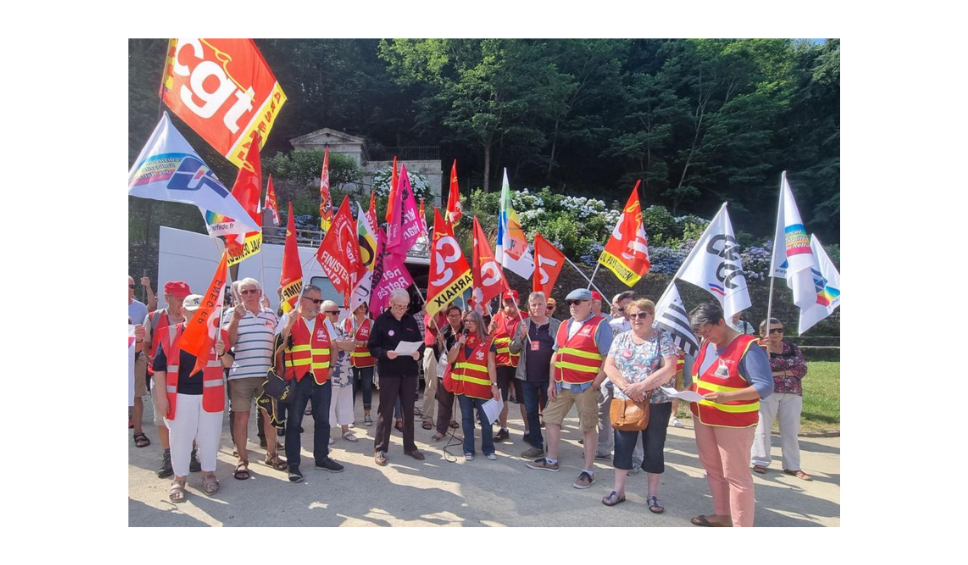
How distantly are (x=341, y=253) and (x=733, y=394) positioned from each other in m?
5.17

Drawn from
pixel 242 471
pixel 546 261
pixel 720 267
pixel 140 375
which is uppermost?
pixel 546 261

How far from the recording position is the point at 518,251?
800 cm

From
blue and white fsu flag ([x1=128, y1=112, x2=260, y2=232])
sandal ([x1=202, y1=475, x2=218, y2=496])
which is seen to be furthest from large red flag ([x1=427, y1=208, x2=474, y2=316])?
sandal ([x1=202, y1=475, x2=218, y2=496])

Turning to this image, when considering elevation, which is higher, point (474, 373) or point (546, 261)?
point (546, 261)

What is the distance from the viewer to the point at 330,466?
17.9ft

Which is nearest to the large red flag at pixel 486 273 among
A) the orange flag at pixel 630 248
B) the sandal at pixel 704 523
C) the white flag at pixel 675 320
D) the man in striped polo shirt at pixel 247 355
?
the orange flag at pixel 630 248

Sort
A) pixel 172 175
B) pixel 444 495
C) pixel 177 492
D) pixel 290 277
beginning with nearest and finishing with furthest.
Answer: pixel 177 492
pixel 172 175
pixel 444 495
pixel 290 277

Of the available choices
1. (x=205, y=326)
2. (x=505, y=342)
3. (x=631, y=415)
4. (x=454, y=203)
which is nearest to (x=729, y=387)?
(x=631, y=415)

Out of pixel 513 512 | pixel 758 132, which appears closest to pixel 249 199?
pixel 513 512

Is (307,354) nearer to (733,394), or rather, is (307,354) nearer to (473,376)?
(473,376)

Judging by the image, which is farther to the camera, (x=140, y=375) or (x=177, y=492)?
(x=140, y=375)

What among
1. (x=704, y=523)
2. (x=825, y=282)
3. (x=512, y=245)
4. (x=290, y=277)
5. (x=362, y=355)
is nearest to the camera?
(x=704, y=523)

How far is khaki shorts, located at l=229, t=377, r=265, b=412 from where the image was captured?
5.11 meters

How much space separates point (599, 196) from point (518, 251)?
109 feet
